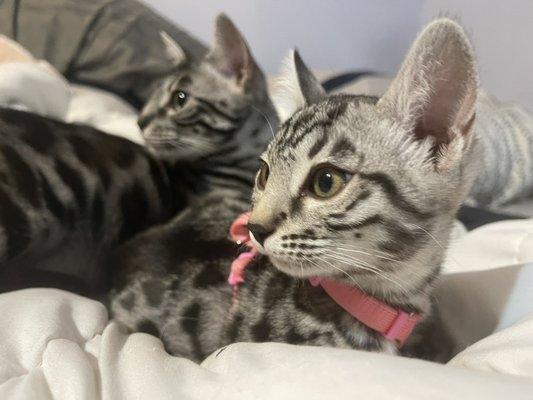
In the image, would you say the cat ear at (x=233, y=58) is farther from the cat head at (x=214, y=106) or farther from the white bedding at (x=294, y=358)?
the white bedding at (x=294, y=358)

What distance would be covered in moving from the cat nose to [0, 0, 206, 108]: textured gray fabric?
1359mm

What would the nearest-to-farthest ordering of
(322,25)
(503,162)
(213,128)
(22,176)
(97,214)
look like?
(22,176) → (97,214) → (213,128) → (503,162) → (322,25)

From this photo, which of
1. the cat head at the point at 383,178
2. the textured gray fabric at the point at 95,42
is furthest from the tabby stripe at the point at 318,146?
the textured gray fabric at the point at 95,42

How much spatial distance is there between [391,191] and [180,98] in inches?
31.7

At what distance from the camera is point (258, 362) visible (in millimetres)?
667

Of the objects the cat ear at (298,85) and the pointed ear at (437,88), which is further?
the cat ear at (298,85)

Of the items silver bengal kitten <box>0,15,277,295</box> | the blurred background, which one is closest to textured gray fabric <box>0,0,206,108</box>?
the blurred background

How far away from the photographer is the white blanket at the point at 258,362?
586mm

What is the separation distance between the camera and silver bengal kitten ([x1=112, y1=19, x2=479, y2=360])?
Result: 2.31ft

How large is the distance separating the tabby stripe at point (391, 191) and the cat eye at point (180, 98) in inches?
30.4

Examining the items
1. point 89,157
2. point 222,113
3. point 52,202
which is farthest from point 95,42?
point 52,202

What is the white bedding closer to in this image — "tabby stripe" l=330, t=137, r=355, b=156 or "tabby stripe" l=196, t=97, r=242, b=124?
"tabby stripe" l=330, t=137, r=355, b=156

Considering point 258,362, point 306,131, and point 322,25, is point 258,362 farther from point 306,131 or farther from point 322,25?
point 322,25

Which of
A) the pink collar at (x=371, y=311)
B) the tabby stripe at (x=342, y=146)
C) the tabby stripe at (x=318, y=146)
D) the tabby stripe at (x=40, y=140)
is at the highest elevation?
the tabby stripe at (x=342, y=146)
